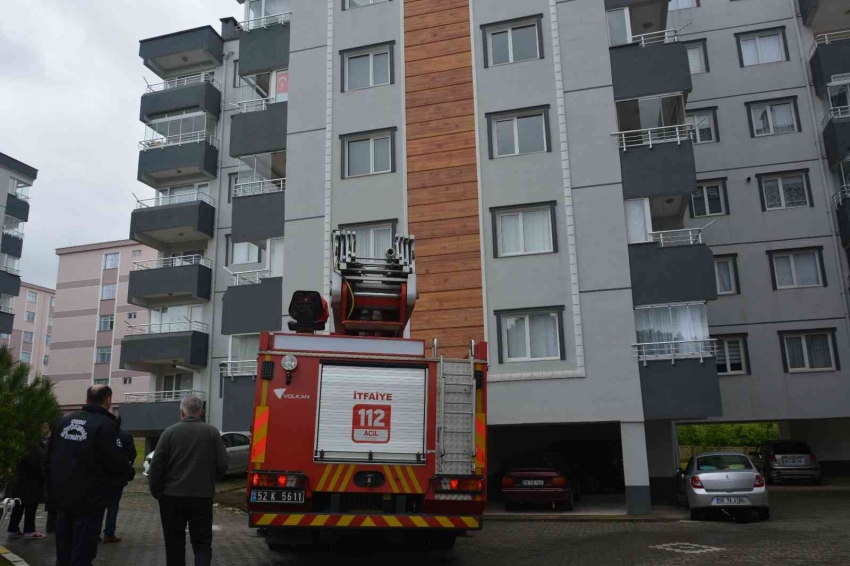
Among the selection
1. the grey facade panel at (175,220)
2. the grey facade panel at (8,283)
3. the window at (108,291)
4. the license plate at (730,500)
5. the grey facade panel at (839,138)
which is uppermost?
the window at (108,291)

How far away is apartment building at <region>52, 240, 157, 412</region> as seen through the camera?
214 feet

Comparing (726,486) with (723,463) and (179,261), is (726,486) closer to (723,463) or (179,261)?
(723,463)

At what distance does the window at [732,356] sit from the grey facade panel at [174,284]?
67.2 feet

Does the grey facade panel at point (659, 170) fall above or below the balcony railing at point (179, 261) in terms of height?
below

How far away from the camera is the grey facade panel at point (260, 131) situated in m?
21.6

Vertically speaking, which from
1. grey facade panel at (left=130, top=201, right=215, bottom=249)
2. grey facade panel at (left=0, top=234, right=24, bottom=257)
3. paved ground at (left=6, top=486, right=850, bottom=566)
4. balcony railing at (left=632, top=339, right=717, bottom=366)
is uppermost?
grey facade panel at (left=0, top=234, right=24, bottom=257)

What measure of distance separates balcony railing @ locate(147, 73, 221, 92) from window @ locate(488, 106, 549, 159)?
18.0 metres

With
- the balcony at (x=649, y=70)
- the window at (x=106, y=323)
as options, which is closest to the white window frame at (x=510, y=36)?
the balcony at (x=649, y=70)

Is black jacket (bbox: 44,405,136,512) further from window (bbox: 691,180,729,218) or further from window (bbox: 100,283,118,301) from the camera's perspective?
window (bbox: 100,283,118,301)

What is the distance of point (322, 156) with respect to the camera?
2048 centimetres

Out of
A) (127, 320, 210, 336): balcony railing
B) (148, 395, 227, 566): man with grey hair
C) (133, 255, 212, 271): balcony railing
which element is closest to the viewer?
(148, 395, 227, 566): man with grey hair

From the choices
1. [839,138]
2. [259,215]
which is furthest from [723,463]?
[839,138]

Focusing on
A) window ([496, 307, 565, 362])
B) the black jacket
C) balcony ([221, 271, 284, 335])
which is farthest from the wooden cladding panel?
the black jacket

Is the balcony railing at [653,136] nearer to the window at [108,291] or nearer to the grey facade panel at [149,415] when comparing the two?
the grey facade panel at [149,415]
